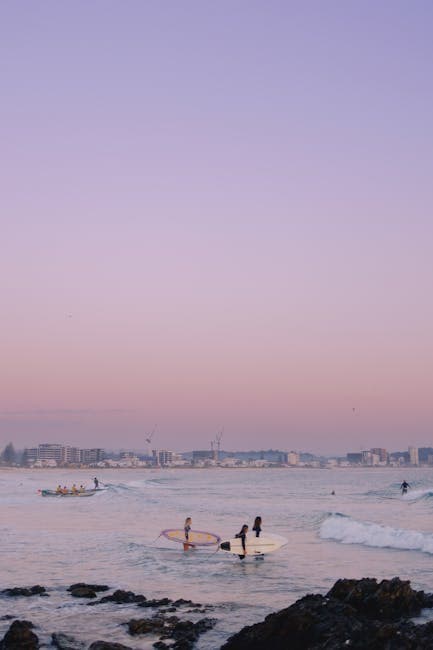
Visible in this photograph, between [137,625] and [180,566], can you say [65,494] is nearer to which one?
[180,566]

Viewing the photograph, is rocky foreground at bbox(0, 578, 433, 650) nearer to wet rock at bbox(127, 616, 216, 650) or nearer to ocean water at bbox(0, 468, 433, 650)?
wet rock at bbox(127, 616, 216, 650)

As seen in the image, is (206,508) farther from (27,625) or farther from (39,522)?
(27,625)

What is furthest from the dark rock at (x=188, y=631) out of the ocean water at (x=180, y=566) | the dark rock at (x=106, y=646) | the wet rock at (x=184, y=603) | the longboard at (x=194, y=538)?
the longboard at (x=194, y=538)

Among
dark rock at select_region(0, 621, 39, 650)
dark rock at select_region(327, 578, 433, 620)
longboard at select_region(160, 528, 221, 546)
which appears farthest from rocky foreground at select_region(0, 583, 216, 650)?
longboard at select_region(160, 528, 221, 546)

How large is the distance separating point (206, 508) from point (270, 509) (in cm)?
692

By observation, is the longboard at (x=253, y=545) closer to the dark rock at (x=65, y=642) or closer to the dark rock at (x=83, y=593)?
the dark rock at (x=83, y=593)

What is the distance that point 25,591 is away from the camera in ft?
86.3

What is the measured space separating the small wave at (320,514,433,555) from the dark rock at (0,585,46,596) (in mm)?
21706

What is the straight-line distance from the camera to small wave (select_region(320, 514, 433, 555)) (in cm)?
4062

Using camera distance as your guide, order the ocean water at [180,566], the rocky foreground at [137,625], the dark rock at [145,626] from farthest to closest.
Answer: the ocean water at [180,566] < the dark rock at [145,626] < the rocky foreground at [137,625]

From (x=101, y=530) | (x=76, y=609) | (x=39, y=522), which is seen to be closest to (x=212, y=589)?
(x=76, y=609)

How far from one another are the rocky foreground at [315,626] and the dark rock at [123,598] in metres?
0.49

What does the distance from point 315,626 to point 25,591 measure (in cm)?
1265

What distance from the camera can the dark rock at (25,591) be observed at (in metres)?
26.1
